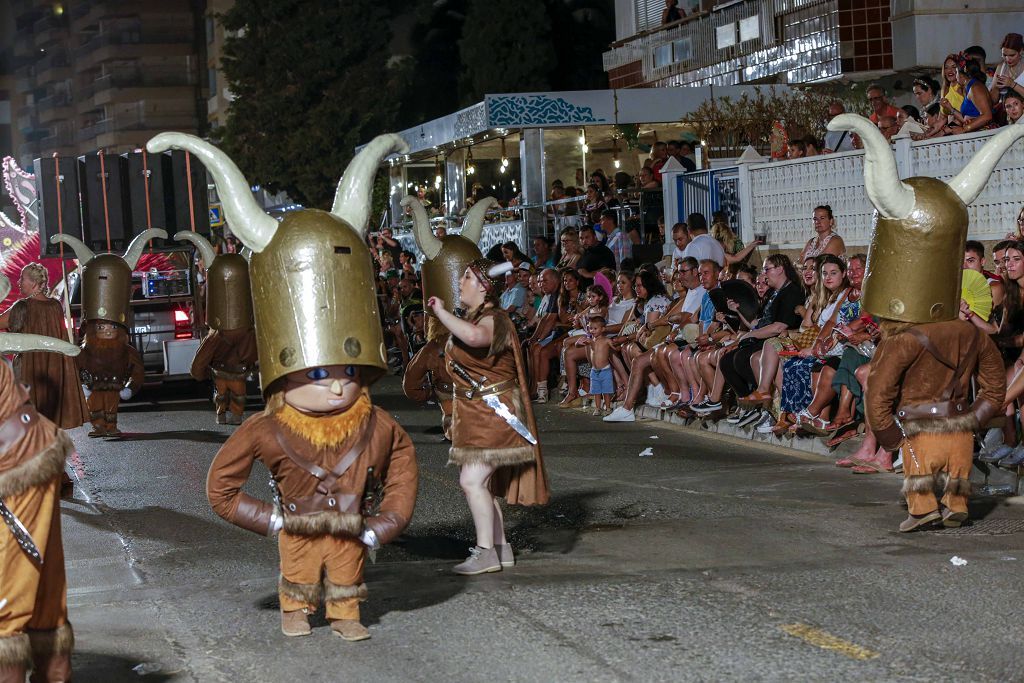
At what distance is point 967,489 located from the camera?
8438 millimetres

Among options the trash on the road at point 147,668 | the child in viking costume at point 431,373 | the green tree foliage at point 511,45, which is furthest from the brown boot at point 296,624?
the green tree foliage at point 511,45

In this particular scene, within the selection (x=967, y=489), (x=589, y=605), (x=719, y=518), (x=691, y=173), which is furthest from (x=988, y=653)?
(x=691, y=173)

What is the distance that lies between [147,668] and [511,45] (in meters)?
40.3

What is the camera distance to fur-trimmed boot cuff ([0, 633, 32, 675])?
16.5 feet

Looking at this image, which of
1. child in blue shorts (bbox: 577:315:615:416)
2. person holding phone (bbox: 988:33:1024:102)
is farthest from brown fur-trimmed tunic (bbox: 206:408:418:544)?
person holding phone (bbox: 988:33:1024:102)

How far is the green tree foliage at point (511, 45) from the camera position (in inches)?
1763

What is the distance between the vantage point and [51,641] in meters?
5.32

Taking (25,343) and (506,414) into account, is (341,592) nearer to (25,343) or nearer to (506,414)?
(25,343)

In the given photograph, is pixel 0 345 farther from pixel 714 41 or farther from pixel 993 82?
pixel 714 41

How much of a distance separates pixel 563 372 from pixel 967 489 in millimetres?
9736

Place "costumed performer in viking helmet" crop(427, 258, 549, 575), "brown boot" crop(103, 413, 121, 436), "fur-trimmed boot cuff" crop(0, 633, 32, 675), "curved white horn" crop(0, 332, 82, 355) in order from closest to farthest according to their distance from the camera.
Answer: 1. "fur-trimmed boot cuff" crop(0, 633, 32, 675)
2. "curved white horn" crop(0, 332, 82, 355)
3. "costumed performer in viking helmet" crop(427, 258, 549, 575)
4. "brown boot" crop(103, 413, 121, 436)

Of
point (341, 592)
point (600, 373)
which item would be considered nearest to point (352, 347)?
point (341, 592)

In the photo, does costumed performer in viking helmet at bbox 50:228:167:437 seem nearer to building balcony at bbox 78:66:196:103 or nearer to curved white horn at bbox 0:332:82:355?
curved white horn at bbox 0:332:82:355

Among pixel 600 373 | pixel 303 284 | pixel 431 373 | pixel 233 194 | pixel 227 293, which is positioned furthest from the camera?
pixel 600 373
